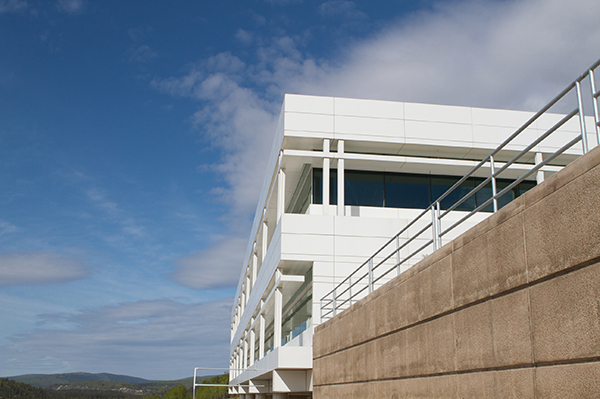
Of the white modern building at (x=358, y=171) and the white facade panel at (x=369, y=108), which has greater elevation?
the white facade panel at (x=369, y=108)

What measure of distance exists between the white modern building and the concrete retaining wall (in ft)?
35.5

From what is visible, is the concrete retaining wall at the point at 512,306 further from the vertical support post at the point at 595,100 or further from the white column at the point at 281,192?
the white column at the point at 281,192

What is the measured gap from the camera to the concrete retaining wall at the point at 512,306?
540cm

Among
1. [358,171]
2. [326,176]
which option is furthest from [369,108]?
[326,176]

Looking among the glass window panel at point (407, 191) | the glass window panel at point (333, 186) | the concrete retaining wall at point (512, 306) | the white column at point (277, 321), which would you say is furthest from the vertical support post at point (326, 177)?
the concrete retaining wall at point (512, 306)

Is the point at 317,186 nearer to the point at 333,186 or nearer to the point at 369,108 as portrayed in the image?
the point at 333,186

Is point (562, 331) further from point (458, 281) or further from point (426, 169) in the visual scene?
point (426, 169)

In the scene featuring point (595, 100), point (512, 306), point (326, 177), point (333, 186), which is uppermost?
point (333, 186)

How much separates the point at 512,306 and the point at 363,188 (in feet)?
58.1

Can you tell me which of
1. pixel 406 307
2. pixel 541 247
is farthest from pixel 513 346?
pixel 406 307

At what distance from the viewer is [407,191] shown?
24625 mm

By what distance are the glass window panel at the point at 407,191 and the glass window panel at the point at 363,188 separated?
378 mm

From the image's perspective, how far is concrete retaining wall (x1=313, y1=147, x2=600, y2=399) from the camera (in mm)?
5398

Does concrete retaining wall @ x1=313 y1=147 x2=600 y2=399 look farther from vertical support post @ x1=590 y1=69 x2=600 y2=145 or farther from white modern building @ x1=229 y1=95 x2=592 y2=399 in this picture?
white modern building @ x1=229 y1=95 x2=592 y2=399
